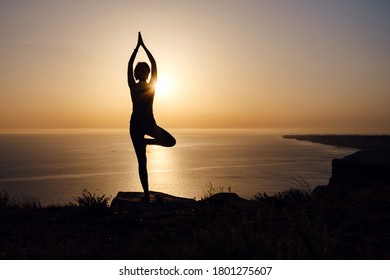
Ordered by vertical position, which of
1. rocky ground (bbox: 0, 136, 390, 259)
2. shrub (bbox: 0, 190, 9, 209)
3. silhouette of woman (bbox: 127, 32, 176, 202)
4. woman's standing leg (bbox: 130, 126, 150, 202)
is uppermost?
silhouette of woman (bbox: 127, 32, 176, 202)

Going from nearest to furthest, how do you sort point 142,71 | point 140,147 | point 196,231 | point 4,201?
point 196,231 → point 142,71 → point 140,147 → point 4,201

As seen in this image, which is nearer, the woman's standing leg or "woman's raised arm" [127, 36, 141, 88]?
"woman's raised arm" [127, 36, 141, 88]

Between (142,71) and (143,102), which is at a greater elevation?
(142,71)

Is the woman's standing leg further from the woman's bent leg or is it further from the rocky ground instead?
the rocky ground

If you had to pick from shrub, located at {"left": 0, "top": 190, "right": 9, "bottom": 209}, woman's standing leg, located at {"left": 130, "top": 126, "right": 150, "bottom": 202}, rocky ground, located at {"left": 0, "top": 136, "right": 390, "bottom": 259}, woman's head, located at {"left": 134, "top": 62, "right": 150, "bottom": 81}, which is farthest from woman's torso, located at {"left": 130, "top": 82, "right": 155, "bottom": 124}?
shrub, located at {"left": 0, "top": 190, "right": 9, "bottom": 209}

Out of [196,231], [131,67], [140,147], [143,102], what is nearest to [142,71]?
[131,67]

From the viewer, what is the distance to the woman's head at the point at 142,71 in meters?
8.55

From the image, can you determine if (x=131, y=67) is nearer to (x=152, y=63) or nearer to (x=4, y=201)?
(x=152, y=63)

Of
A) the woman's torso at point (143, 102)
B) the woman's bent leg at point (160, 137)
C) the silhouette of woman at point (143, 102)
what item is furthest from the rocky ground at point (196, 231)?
the woman's torso at point (143, 102)

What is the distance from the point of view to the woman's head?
8547 mm

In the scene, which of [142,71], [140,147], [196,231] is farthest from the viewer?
[140,147]

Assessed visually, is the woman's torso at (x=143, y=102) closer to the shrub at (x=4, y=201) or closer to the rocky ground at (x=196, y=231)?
the rocky ground at (x=196, y=231)

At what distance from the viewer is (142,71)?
28.0 ft
